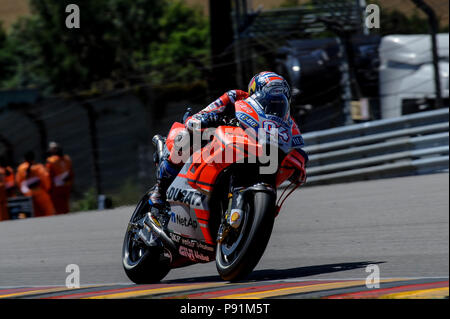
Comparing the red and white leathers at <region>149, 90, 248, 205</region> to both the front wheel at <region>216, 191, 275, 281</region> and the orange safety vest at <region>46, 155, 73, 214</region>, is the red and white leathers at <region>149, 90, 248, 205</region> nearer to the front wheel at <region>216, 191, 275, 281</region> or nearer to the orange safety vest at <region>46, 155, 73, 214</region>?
the front wheel at <region>216, 191, 275, 281</region>

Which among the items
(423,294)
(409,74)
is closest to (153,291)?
(423,294)

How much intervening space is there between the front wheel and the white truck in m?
8.07

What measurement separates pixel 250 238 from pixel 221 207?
0.61 meters

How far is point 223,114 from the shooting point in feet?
18.2

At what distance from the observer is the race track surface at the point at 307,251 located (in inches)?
192

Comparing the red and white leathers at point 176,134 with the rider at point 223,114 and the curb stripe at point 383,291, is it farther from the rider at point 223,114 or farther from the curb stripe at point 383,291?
the curb stripe at point 383,291

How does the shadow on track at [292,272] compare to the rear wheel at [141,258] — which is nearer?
the shadow on track at [292,272]

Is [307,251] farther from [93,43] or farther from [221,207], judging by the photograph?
[93,43]

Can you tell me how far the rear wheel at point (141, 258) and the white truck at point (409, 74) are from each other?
7321 millimetres

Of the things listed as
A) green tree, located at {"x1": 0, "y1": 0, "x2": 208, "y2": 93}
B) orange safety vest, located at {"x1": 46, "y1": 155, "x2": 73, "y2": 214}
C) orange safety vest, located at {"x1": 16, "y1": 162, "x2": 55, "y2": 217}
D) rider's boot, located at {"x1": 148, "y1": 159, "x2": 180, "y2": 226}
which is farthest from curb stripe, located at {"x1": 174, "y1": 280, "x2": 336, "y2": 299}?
green tree, located at {"x1": 0, "y1": 0, "x2": 208, "y2": 93}

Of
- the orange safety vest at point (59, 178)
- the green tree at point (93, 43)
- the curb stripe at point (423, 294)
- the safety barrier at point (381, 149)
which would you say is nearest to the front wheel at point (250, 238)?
the curb stripe at point (423, 294)

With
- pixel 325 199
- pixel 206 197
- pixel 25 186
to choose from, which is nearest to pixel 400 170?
pixel 325 199

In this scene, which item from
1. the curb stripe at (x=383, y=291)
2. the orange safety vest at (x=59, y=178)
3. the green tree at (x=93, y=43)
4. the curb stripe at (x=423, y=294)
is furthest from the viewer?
the green tree at (x=93, y=43)

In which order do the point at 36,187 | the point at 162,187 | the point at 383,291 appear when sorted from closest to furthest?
the point at 383,291, the point at 162,187, the point at 36,187
